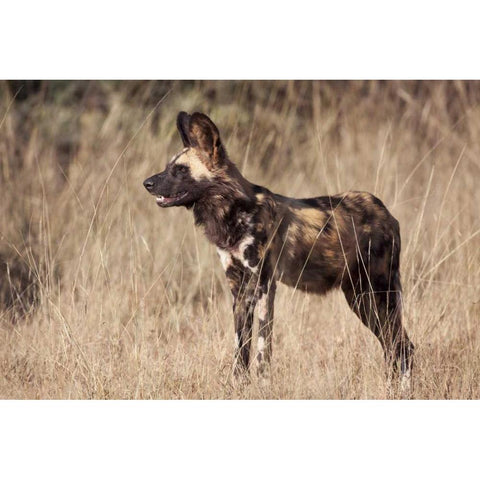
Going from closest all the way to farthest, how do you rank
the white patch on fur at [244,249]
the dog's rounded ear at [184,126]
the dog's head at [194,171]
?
1. the white patch on fur at [244,249]
2. the dog's head at [194,171]
3. the dog's rounded ear at [184,126]

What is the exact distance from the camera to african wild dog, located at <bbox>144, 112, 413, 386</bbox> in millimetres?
5309

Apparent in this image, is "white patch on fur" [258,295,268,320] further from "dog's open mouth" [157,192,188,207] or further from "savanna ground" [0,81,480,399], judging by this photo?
"dog's open mouth" [157,192,188,207]

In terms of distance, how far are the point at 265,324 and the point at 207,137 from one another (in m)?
1.22

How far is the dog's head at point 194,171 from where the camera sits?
17.7 feet

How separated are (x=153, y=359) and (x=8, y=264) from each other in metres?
1.30

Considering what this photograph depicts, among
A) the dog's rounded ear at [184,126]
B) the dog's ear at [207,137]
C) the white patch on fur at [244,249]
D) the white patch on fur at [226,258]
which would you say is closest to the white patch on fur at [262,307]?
the white patch on fur at [244,249]

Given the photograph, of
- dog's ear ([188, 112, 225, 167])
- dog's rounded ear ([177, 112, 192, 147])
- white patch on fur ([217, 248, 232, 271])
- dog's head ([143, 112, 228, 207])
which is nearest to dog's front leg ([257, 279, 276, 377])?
white patch on fur ([217, 248, 232, 271])

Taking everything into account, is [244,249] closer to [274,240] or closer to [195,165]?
[274,240]

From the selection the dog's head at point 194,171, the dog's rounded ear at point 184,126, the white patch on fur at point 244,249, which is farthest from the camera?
the dog's rounded ear at point 184,126

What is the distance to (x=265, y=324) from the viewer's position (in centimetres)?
532

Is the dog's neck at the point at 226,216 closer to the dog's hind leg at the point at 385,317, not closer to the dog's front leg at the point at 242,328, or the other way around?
the dog's front leg at the point at 242,328

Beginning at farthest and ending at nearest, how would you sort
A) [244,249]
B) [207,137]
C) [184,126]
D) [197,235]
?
→ [197,235] < [184,126] < [207,137] < [244,249]

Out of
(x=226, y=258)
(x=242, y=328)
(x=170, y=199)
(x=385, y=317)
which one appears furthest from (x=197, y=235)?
(x=385, y=317)

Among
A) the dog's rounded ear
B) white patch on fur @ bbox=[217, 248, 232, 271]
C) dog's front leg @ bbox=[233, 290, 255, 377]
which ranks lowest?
dog's front leg @ bbox=[233, 290, 255, 377]
